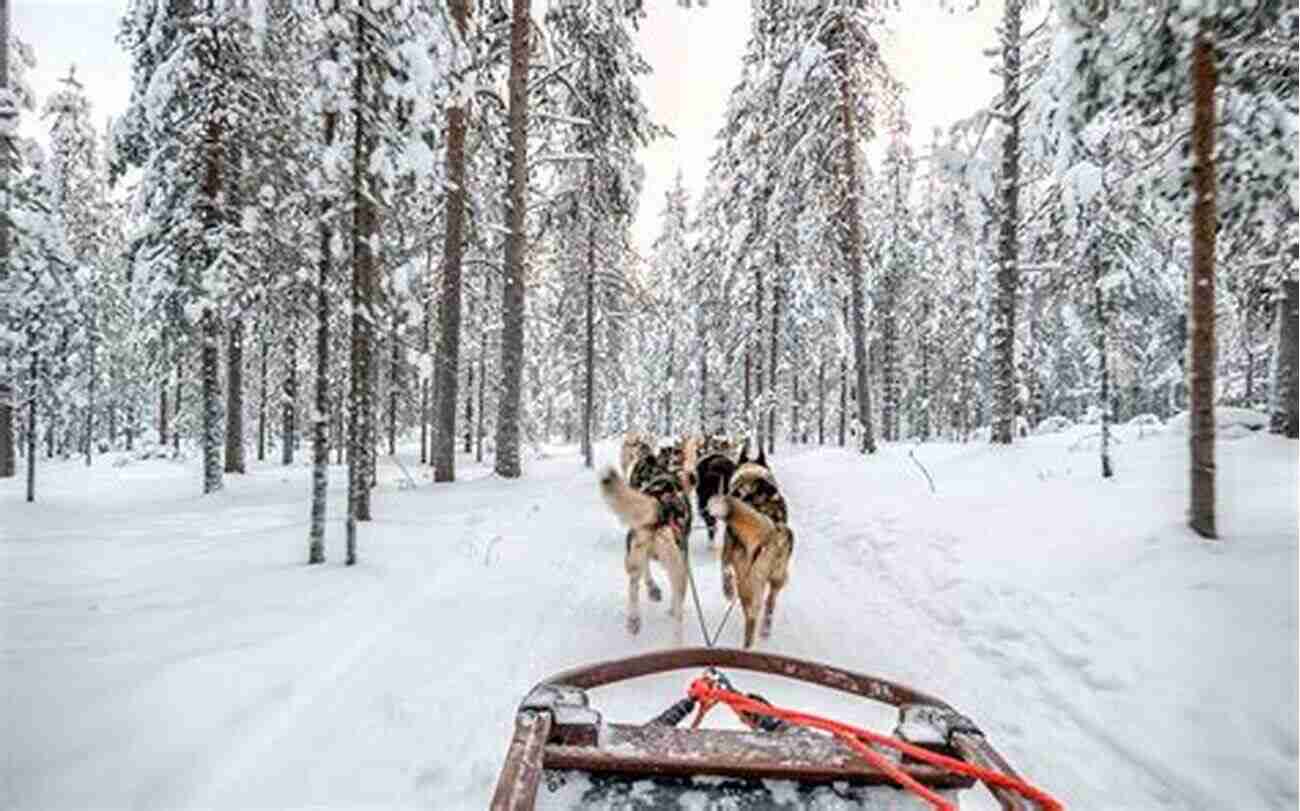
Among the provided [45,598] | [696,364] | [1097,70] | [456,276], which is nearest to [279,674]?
[45,598]

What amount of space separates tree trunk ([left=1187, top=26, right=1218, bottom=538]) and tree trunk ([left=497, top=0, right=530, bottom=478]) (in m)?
13.5

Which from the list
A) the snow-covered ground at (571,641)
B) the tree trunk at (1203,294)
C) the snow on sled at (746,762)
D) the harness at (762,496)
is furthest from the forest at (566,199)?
the snow on sled at (746,762)

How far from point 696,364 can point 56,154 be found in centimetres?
3200

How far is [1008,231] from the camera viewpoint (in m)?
18.1

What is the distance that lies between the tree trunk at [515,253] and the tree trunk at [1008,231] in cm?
1089

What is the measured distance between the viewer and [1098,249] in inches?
530

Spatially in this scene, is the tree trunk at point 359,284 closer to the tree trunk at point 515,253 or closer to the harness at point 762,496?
the harness at point 762,496

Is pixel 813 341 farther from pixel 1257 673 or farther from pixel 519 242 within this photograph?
pixel 1257 673

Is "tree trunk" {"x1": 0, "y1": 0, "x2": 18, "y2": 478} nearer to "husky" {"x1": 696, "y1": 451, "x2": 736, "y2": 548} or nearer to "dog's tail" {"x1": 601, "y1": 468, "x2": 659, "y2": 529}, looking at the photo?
"husky" {"x1": 696, "y1": 451, "x2": 736, "y2": 548}

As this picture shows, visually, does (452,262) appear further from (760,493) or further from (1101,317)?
(1101,317)

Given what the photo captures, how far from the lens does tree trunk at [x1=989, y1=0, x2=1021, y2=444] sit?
17781 mm

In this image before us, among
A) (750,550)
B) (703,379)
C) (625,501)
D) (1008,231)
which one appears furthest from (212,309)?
(703,379)

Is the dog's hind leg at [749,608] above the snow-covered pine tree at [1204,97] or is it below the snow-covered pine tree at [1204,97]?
below

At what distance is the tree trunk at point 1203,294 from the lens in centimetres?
714
